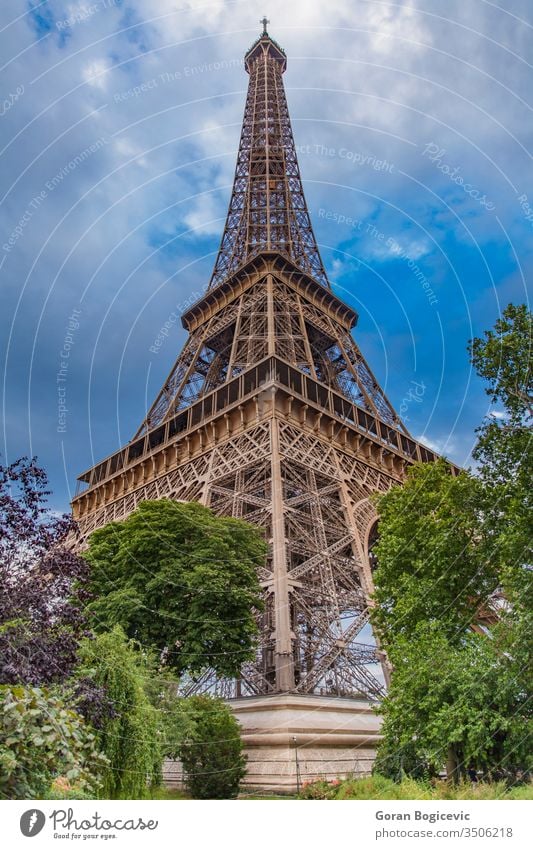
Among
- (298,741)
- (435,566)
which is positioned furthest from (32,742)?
(435,566)

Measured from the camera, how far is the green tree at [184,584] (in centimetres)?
1617

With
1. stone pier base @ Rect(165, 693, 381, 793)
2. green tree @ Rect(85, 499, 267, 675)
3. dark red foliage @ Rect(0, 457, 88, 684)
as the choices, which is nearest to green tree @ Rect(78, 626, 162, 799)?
dark red foliage @ Rect(0, 457, 88, 684)

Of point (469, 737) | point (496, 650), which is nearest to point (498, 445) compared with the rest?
point (496, 650)

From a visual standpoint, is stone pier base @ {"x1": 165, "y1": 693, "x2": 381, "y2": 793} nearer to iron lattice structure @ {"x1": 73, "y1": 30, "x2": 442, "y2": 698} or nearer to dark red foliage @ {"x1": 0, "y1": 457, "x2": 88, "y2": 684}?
iron lattice structure @ {"x1": 73, "y1": 30, "x2": 442, "y2": 698}

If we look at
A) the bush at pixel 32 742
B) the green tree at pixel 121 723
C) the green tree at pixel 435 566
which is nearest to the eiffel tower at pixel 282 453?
the green tree at pixel 435 566

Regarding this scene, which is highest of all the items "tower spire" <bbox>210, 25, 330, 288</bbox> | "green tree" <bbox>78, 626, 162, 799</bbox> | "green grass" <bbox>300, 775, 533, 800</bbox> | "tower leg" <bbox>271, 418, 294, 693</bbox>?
"tower spire" <bbox>210, 25, 330, 288</bbox>

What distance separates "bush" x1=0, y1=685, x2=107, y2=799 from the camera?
5.69 metres

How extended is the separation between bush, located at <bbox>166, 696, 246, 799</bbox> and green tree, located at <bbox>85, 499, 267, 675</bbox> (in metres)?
2.52

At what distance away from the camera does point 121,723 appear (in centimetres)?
966

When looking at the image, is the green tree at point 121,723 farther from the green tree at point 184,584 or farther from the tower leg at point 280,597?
the tower leg at point 280,597

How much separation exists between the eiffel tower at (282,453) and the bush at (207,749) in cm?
159

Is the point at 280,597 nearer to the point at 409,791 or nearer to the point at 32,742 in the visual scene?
the point at 409,791

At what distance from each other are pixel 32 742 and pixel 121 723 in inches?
161
